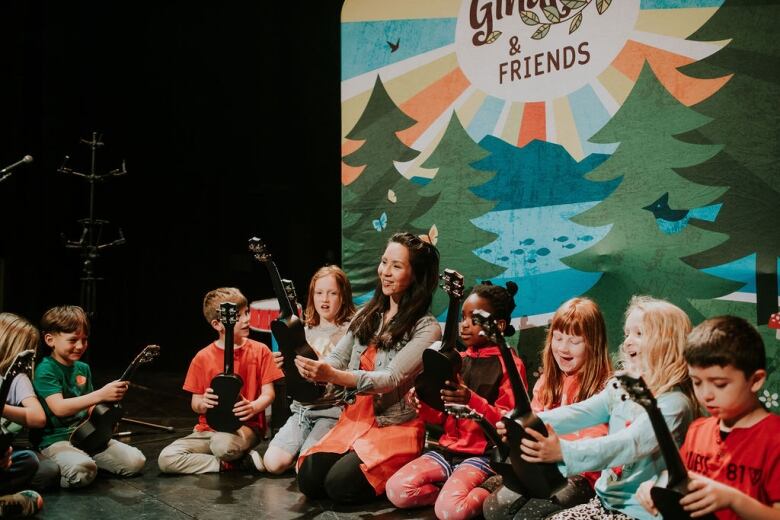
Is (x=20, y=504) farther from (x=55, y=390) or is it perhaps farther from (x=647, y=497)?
(x=647, y=497)

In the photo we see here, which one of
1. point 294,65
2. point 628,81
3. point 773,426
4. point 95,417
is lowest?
point 95,417

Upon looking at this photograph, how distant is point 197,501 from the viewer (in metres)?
3.37

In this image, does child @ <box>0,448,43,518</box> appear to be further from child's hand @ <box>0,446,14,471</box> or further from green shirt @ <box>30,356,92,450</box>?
green shirt @ <box>30,356,92,450</box>

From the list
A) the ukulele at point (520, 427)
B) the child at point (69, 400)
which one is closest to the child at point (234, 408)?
the child at point (69, 400)

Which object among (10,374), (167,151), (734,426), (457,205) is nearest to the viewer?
(734,426)

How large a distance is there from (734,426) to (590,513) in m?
0.74

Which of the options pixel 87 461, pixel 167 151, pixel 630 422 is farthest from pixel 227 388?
pixel 167 151

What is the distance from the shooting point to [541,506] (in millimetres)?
2771

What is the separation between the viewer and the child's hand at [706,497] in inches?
71.3

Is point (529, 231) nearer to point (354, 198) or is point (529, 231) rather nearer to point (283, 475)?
point (354, 198)

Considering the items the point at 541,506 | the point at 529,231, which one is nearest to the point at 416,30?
the point at 529,231

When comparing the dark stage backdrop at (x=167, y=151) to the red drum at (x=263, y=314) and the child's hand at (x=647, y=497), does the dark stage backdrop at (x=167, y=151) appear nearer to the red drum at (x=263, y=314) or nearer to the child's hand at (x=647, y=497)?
the red drum at (x=263, y=314)

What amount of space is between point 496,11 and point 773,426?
3.06 meters

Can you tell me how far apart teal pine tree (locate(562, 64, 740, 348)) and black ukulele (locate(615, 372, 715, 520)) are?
1950 mm
